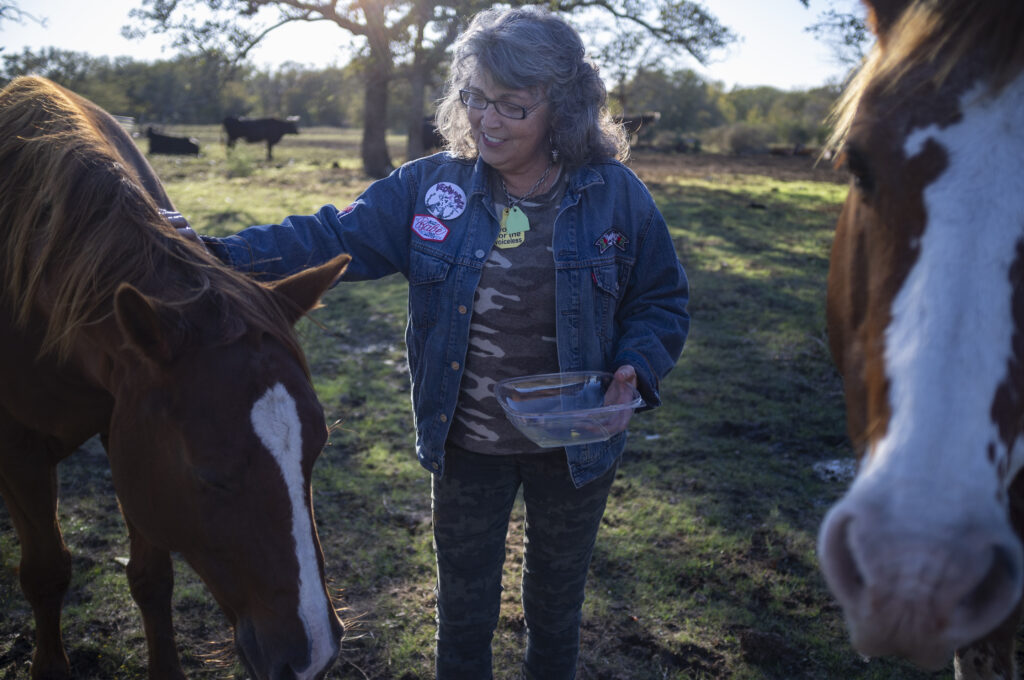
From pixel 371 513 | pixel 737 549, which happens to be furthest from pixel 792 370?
pixel 371 513

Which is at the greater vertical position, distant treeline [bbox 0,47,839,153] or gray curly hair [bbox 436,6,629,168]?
distant treeline [bbox 0,47,839,153]

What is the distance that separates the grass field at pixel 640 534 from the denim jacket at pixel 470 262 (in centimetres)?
37

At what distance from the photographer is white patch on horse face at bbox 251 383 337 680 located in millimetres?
1626

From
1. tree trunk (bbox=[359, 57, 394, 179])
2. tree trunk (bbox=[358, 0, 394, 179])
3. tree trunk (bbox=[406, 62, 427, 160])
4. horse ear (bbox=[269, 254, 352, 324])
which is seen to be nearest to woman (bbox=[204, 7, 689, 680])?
horse ear (bbox=[269, 254, 352, 324])

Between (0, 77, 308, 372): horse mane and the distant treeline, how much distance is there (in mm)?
7492

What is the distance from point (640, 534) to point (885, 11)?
8.85 ft

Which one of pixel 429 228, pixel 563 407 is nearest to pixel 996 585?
pixel 563 407

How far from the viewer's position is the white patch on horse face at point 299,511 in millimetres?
1626

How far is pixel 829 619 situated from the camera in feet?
9.65

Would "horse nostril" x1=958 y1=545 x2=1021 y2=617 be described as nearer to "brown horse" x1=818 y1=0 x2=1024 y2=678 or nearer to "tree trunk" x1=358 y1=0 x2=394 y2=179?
"brown horse" x1=818 y1=0 x2=1024 y2=678

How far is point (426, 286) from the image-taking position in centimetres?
206

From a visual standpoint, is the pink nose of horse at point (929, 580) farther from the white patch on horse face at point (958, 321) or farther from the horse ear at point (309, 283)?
the horse ear at point (309, 283)

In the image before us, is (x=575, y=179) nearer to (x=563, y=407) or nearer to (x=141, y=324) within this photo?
(x=563, y=407)

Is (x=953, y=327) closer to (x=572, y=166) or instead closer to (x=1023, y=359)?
(x=1023, y=359)
